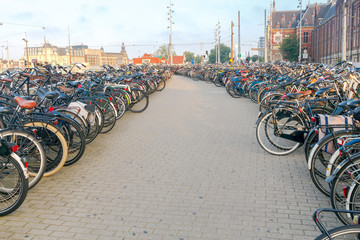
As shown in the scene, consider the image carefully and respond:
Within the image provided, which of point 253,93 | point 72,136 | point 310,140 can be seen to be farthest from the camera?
point 253,93

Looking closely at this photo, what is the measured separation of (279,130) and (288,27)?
7548 centimetres

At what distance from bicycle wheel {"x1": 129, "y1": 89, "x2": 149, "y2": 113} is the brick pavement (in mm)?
3089

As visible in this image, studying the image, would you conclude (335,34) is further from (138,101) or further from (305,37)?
(138,101)

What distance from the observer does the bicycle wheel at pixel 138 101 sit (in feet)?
31.5

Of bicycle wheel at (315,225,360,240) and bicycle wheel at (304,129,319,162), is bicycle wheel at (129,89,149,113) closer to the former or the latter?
bicycle wheel at (304,129,319,162)

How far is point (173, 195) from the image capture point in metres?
3.94

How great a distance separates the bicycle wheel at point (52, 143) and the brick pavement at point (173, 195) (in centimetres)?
17

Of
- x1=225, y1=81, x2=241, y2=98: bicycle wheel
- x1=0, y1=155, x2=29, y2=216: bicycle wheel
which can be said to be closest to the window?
x1=225, y1=81, x2=241, y2=98: bicycle wheel

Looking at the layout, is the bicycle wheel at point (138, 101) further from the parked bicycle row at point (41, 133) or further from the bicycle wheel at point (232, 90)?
the bicycle wheel at point (232, 90)

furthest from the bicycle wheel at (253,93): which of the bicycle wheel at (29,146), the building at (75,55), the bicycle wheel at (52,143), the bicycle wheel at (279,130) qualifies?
the building at (75,55)

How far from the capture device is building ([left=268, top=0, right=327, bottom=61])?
69500mm

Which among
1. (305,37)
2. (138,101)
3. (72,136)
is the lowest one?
(72,136)

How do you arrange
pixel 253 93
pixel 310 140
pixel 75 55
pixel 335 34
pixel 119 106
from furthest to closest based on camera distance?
pixel 75 55
pixel 335 34
pixel 253 93
pixel 119 106
pixel 310 140

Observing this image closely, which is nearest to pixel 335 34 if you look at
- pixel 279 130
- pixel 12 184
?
pixel 279 130
